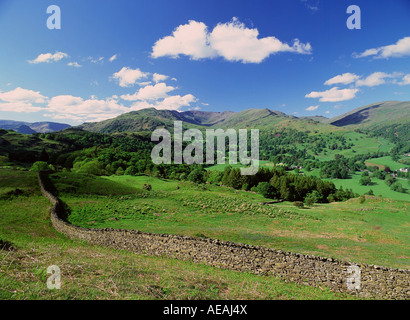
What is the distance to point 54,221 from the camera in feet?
98.6

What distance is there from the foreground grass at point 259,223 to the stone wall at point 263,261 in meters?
6.73

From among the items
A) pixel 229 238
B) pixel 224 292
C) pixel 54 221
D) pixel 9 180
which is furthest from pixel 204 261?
pixel 9 180

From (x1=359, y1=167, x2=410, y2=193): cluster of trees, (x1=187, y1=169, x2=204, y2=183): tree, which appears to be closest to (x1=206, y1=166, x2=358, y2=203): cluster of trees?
(x1=187, y1=169, x2=204, y2=183): tree

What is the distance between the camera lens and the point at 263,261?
57.7 feet

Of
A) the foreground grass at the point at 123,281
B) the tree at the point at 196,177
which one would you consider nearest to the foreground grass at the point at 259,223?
the foreground grass at the point at 123,281

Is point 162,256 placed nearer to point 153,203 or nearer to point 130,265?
point 130,265

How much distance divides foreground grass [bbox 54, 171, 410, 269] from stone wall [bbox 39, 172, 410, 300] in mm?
6731

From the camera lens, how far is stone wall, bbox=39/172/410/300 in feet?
47.6

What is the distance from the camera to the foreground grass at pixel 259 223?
26.1 meters

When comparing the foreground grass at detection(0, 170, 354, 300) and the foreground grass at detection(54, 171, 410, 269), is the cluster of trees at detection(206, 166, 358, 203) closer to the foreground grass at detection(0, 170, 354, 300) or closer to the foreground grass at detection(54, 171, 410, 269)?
the foreground grass at detection(54, 171, 410, 269)

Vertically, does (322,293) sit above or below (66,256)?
below

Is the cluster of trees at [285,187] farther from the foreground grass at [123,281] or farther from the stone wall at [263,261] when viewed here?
the foreground grass at [123,281]

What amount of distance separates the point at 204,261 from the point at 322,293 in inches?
399

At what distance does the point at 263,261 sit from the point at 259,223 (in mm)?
22909
